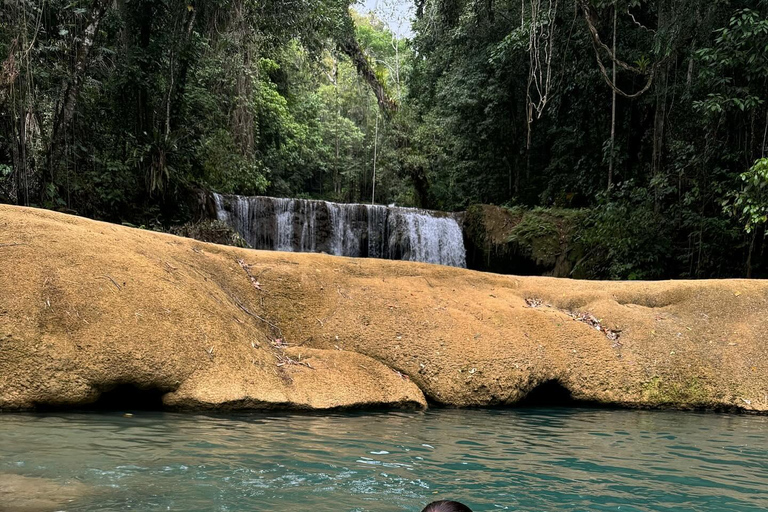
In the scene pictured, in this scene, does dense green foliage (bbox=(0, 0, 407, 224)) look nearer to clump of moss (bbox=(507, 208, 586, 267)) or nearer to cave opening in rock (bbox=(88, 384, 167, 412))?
cave opening in rock (bbox=(88, 384, 167, 412))

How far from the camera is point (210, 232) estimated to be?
14711mm

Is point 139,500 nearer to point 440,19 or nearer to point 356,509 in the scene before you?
point 356,509

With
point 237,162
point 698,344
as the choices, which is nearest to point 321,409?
point 698,344

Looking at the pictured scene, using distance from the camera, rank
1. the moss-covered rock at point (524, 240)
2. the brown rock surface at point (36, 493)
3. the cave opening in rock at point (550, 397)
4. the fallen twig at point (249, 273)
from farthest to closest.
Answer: the moss-covered rock at point (524, 240), the fallen twig at point (249, 273), the cave opening in rock at point (550, 397), the brown rock surface at point (36, 493)

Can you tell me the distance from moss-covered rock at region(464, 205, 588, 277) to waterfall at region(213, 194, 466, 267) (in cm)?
67

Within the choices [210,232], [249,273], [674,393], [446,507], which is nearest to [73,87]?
[210,232]

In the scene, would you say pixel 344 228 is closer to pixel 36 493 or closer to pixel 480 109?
pixel 480 109

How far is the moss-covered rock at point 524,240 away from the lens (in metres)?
17.2

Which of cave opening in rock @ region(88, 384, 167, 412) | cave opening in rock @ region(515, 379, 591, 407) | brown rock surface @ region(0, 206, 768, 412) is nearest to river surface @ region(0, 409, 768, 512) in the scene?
cave opening in rock @ region(88, 384, 167, 412)

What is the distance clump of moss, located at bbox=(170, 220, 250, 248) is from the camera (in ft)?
47.9

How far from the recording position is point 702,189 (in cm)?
1477

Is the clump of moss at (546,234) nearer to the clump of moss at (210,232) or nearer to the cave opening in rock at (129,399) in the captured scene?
the clump of moss at (210,232)

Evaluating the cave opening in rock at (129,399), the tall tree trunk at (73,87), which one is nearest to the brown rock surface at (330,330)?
the cave opening in rock at (129,399)

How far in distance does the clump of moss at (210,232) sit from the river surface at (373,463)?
9.04m
